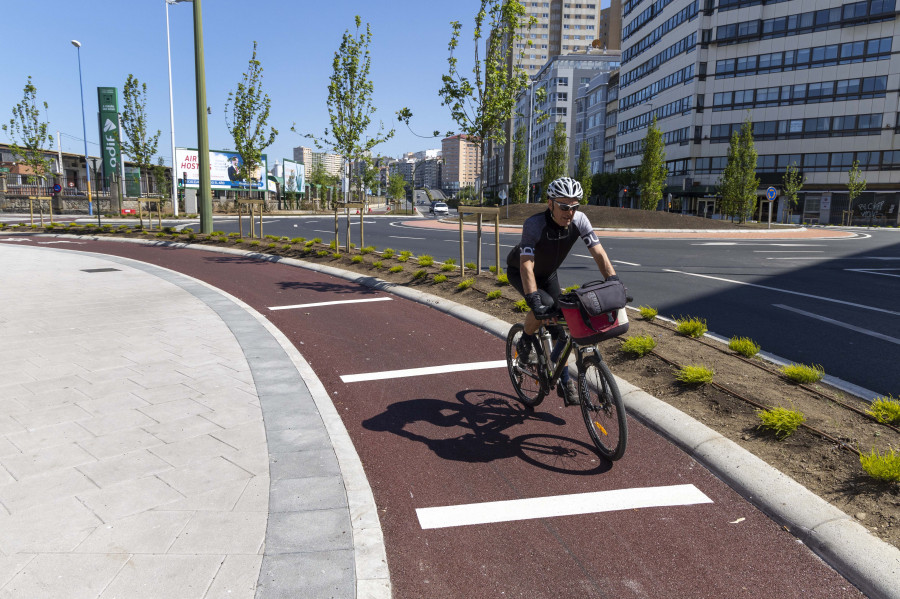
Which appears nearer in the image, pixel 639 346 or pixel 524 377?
pixel 524 377

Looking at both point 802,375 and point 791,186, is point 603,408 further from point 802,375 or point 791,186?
point 791,186

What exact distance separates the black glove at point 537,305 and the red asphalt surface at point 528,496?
3.44 feet

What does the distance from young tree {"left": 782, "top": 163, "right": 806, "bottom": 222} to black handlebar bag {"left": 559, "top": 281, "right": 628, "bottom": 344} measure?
56.8m

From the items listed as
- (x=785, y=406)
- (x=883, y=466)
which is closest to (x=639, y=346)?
(x=785, y=406)

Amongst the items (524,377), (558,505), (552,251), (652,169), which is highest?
(652,169)

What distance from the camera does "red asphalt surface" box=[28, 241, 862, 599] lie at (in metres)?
2.81

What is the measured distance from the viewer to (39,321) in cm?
794

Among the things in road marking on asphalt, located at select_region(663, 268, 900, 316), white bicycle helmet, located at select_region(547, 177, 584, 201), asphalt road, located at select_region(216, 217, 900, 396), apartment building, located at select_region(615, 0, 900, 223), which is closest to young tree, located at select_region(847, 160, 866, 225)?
apartment building, located at select_region(615, 0, 900, 223)

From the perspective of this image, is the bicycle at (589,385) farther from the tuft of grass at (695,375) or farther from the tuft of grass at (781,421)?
the tuft of grass at (695,375)

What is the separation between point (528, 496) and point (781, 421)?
206 cm

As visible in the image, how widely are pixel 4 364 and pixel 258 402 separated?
310cm

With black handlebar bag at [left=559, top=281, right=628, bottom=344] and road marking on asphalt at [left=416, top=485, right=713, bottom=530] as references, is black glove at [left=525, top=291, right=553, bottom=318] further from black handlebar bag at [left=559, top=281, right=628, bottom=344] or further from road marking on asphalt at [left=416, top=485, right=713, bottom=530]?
road marking on asphalt at [left=416, top=485, right=713, bottom=530]

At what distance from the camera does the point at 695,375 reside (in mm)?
5160

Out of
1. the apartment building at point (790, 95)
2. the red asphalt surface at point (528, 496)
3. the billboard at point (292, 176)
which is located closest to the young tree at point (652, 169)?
the apartment building at point (790, 95)
